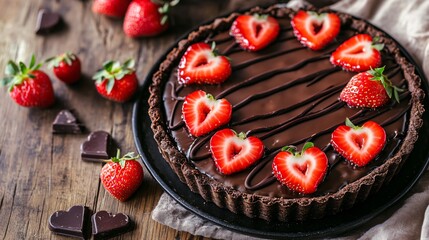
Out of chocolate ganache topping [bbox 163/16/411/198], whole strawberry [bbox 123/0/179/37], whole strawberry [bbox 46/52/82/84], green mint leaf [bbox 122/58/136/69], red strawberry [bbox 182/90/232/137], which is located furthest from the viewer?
whole strawberry [bbox 123/0/179/37]

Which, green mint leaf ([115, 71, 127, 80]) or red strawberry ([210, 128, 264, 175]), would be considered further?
green mint leaf ([115, 71, 127, 80])

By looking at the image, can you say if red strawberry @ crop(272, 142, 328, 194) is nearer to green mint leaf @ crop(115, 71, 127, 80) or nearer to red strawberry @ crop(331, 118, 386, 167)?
red strawberry @ crop(331, 118, 386, 167)

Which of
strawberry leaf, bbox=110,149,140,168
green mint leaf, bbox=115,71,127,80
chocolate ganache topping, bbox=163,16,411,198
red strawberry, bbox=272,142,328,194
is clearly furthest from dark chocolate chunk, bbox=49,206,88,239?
red strawberry, bbox=272,142,328,194

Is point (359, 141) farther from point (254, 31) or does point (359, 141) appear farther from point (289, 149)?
point (254, 31)

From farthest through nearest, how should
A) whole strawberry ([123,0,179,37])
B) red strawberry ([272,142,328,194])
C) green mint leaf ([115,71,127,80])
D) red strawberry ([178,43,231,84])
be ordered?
whole strawberry ([123,0,179,37]), green mint leaf ([115,71,127,80]), red strawberry ([178,43,231,84]), red strawberry ([272,142,328,194])

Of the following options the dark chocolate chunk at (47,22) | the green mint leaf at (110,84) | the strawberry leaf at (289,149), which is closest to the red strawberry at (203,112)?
the strawberry leaf at (289,149)

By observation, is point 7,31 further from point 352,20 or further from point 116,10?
point 352,20

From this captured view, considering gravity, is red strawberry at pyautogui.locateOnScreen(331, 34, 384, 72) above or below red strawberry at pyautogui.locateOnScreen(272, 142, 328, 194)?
above

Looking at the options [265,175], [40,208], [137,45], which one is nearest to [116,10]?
[137,45]
